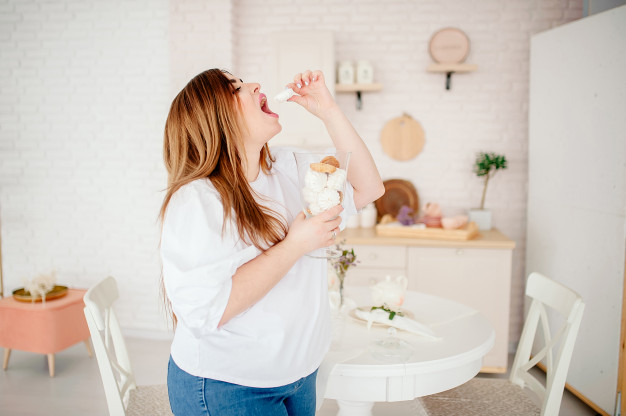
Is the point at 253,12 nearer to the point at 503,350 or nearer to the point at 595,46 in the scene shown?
the point at 595,46

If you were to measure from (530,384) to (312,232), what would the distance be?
135cm

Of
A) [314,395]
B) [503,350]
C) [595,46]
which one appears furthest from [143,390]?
[595,46]

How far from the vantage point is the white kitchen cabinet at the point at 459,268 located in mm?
3188

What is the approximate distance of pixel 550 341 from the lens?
6.18 ft

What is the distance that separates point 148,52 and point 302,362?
3.33 m

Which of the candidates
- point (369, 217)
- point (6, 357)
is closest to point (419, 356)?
point (369, 217)

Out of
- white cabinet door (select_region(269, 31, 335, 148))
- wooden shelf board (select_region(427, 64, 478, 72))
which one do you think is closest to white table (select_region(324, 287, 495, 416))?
white cabinet door (select_region(269, 31, 335, 148))

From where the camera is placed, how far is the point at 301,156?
3.99 ft

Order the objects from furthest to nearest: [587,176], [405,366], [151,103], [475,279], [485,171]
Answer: [151,103] → [485,171] → [475,279] → [587,176] → [405,366]

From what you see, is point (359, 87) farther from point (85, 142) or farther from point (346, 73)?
point (85, 142)

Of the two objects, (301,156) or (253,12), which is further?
(253,12)

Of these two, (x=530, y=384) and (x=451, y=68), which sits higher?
(x=451, y=68)

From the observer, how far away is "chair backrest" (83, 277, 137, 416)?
66.9 inches

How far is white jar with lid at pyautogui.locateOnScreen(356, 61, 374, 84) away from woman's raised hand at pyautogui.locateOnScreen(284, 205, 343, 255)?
2608 mm
